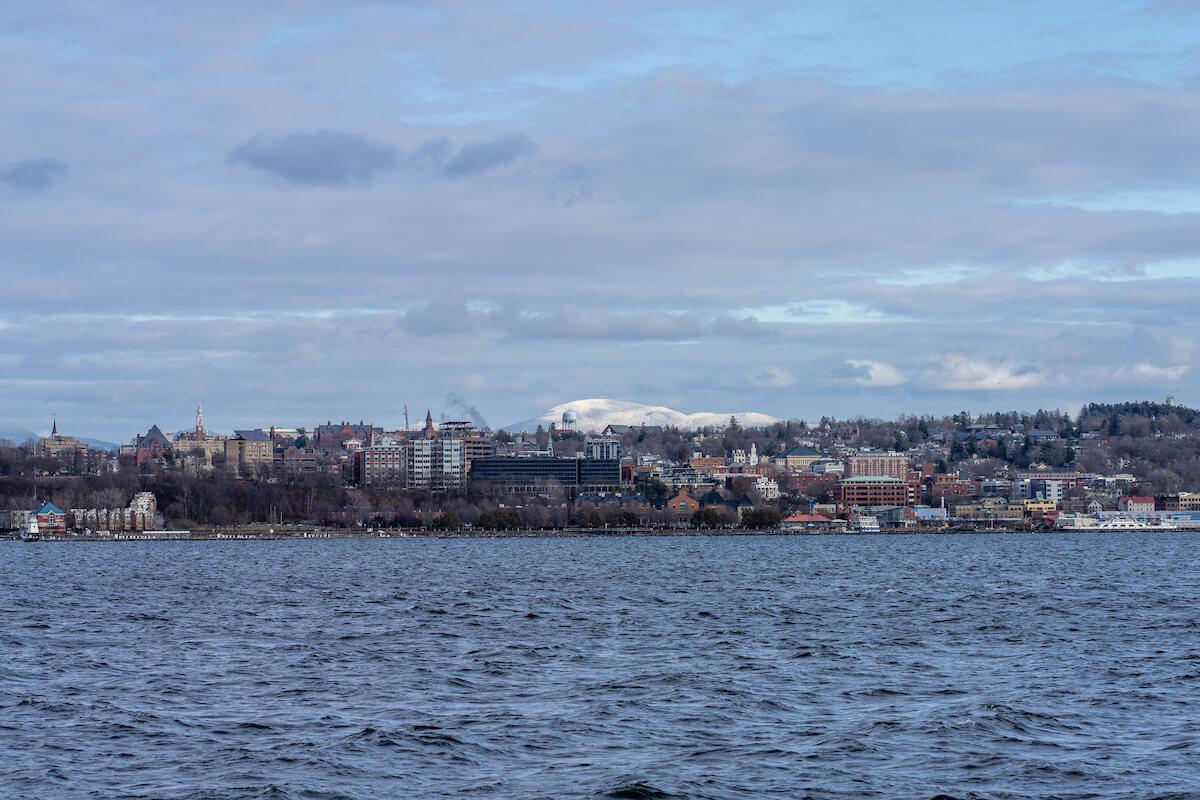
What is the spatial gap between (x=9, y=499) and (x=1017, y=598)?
528ft

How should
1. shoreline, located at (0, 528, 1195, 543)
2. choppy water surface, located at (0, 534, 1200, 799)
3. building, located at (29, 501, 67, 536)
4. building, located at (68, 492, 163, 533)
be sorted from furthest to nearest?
building, located at (68, 492, 163, 533) < building, located at (29, 501, 67, 536) < shoreline, located at (0, 528, 1195, 543) < choppy water surface, located at (0, 534, 1200, 799)

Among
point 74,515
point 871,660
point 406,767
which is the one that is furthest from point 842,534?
point 406,767

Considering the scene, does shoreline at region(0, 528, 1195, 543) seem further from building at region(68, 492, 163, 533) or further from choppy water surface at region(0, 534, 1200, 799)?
choppy water surface at region(0, 534, 1200, 799)

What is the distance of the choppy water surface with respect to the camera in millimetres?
23203

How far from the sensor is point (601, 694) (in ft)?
101

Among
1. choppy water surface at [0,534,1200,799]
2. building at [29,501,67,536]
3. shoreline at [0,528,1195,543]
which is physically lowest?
shoreline at [0,528,1195,543]

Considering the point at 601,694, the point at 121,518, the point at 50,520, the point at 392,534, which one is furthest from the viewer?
the point at 121,518

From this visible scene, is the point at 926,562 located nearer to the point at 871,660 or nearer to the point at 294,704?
the point at 871,660

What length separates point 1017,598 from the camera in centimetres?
5981

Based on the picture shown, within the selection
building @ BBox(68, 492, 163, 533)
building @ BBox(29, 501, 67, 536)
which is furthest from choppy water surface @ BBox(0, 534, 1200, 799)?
building @ BBox(68, 492, 163, 533)

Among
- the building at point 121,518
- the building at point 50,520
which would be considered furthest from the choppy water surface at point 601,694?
the building at point 121,518

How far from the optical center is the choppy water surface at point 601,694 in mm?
23203

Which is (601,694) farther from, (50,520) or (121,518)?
(121,518)

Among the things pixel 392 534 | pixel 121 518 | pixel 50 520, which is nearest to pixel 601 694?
pixel 392 534
